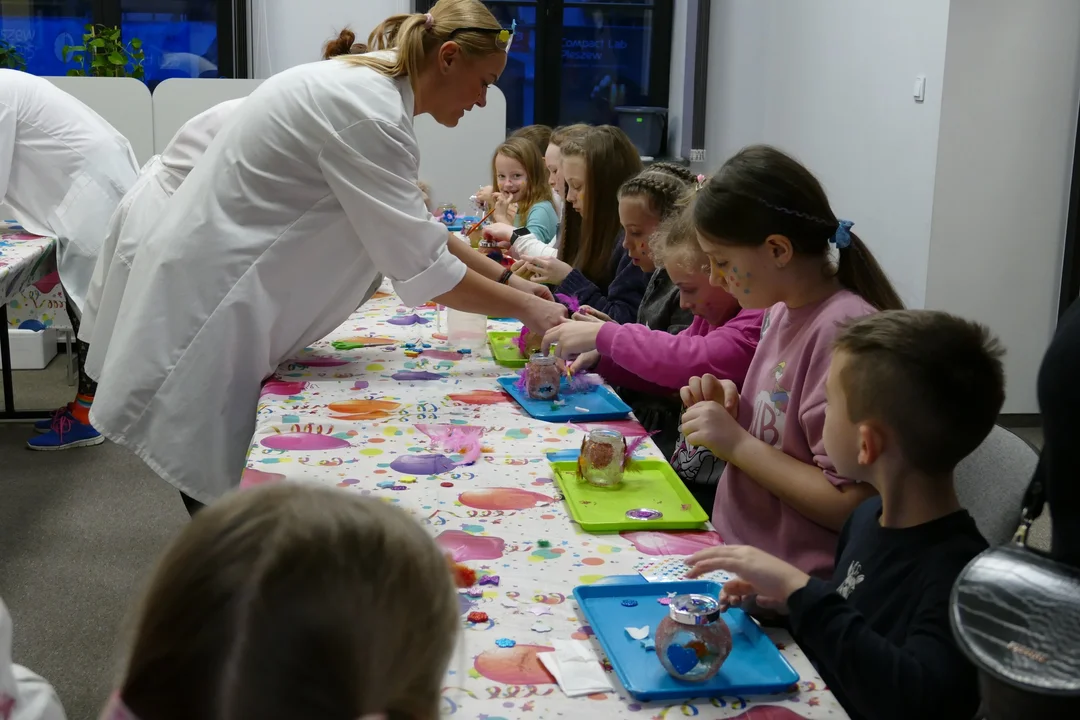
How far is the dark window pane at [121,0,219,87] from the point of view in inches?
254

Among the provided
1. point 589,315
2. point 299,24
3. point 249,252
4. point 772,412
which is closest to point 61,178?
point 249,252

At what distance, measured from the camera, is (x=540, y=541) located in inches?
55.1

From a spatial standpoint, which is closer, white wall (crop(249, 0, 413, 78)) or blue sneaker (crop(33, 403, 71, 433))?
blue sneaker (crop(33, 403, 71, 433))

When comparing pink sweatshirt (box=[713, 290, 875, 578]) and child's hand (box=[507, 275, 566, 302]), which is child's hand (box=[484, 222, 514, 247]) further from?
pink sweatshirt (box=[713, 290, 875, 578])

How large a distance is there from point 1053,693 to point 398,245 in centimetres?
152

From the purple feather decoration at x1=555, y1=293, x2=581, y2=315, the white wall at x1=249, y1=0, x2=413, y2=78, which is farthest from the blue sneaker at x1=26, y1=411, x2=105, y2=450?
the white wall at x1=249, y1=0, x2=413, y2=78

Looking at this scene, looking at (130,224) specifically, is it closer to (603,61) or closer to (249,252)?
(249,252)

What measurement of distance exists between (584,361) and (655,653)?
3.82ft

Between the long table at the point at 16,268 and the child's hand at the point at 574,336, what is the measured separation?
2.03 metres

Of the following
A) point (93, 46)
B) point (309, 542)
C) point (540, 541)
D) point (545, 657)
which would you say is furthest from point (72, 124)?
point (309, 542)

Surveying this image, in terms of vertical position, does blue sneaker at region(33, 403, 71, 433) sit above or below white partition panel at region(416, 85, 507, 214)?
below

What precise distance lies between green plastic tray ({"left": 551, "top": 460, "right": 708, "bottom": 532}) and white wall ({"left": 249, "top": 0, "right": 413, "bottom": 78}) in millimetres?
5201

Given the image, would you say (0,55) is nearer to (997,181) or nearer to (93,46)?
(93,46)

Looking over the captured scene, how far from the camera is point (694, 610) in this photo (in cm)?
106
